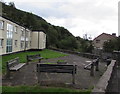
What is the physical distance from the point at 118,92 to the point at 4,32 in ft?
63.3

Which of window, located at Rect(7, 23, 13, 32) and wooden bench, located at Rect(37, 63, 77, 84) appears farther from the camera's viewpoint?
→ window, located at Rect(7, 23, 13, 32)

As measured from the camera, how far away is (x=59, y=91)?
528 centimetres

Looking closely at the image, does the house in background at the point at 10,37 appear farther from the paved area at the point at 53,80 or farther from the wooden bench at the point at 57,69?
the wooden bench at the point at 57,69

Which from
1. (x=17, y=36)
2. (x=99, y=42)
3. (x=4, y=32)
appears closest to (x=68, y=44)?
(x=99, y=42)

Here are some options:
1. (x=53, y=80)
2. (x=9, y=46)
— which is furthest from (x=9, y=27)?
(x=53, y=80)

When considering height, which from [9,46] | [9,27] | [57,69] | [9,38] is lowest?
[57,69]

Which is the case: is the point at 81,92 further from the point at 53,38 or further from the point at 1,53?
the point at 53,38

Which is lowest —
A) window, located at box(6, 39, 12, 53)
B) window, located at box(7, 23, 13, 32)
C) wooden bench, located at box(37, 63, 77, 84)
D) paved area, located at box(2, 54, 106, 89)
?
paved area, located at box(2, 54, 106, 89)

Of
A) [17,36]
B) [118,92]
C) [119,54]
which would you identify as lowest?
[118,92]

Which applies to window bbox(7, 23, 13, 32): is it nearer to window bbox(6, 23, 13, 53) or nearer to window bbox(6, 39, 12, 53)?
window bbox(6, 23, 13, 53)

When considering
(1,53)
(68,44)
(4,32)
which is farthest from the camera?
(68,44)

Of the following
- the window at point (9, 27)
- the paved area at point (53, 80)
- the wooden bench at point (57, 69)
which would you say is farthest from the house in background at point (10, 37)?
the wooden bench at point (57, 69)

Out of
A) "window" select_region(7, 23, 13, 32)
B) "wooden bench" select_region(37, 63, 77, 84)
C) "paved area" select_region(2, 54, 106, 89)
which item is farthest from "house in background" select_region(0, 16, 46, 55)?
"wooden bench" select_region(37, 63, 77, 84)

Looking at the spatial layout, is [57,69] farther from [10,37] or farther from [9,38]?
[10,37]
